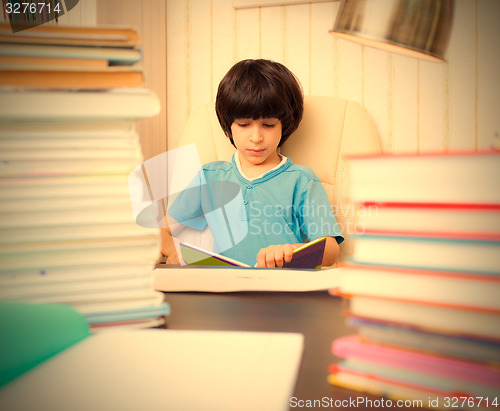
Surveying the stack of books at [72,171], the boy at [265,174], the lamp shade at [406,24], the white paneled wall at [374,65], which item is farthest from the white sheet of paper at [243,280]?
the white paneled wall at [374,65]

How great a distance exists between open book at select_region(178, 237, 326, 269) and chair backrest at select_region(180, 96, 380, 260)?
2.25 feet

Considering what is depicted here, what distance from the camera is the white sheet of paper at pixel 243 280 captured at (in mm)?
532

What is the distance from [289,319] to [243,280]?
0.17 meters

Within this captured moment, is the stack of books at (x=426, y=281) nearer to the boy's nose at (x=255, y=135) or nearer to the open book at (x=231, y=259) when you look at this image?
the open book at (x=231, y=259)

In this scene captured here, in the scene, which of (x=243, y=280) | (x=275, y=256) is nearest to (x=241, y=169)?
(x=275, y=256)

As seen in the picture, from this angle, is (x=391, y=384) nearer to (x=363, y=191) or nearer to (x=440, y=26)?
(x=363, y=191)

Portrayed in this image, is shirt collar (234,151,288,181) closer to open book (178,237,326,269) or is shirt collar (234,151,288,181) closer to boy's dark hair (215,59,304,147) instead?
boy's dark hair (215,59,304,147)

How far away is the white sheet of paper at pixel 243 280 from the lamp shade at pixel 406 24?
0.32m

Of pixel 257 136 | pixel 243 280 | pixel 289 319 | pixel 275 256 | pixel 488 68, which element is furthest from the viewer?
pixel 488 68

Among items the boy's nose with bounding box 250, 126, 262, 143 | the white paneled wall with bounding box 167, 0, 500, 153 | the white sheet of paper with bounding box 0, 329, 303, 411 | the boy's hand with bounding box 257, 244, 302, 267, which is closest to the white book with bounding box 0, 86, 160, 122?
the white sheet of paper with bounding box 0, 329, 303, 411

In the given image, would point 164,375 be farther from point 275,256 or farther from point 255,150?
point 255,150

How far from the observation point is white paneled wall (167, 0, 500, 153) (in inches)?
67.1

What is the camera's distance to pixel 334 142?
1455 mm

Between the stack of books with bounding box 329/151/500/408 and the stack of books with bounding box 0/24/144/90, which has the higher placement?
the stack of books with bounding box 0/24/144/90
